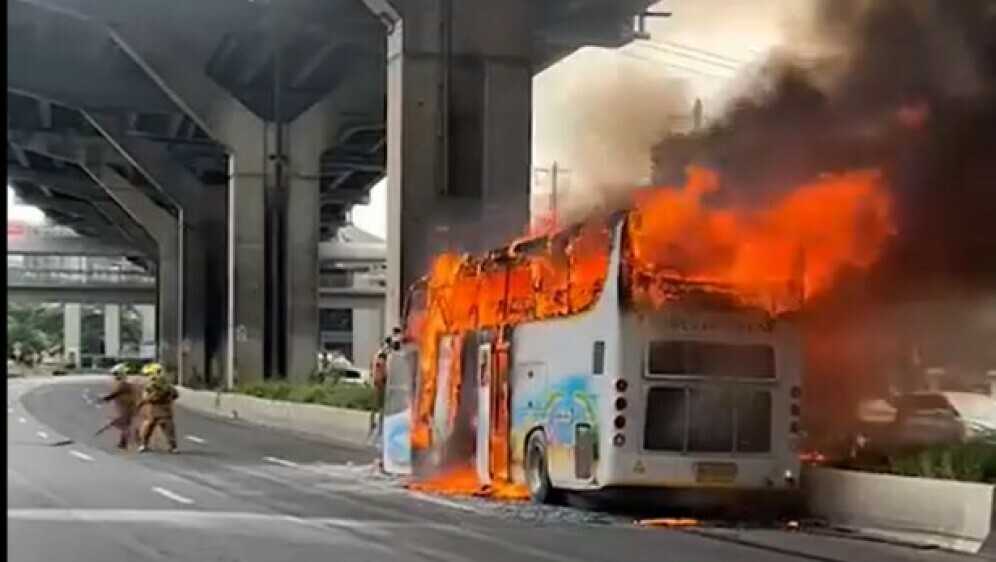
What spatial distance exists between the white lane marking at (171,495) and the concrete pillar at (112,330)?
15.3 metres

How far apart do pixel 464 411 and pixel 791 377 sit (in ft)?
15.3

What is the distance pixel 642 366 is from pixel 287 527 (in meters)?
3.78

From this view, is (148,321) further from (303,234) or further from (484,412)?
(484,412)

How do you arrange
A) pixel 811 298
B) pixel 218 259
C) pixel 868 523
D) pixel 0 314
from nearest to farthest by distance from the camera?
pixel 0 314 < pixel 868 523 < pixel 811 298 < pixel 218 259

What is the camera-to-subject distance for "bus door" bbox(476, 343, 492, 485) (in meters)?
20.4

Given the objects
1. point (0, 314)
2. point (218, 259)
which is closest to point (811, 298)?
point (0, 314)

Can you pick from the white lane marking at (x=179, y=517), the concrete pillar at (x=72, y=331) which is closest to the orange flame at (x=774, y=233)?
the white lane marking at (x=179, y=517)

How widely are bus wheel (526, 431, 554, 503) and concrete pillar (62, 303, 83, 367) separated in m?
14.0

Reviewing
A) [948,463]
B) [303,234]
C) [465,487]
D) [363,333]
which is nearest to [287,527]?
[465,487]

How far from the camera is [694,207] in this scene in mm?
19453

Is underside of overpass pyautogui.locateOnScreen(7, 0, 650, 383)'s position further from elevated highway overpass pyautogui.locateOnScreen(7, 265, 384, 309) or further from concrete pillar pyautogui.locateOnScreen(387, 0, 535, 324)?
elevated highway overpass pyautogui.locateOnScreen(7, 265, 384, 309)

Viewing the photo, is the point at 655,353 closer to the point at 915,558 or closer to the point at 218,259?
the point at 915,558

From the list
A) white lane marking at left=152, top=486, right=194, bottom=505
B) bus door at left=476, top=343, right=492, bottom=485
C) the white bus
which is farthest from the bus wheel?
white lane marking at left=152, top=486, right=194, bottom=505

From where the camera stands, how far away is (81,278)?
41531mm
